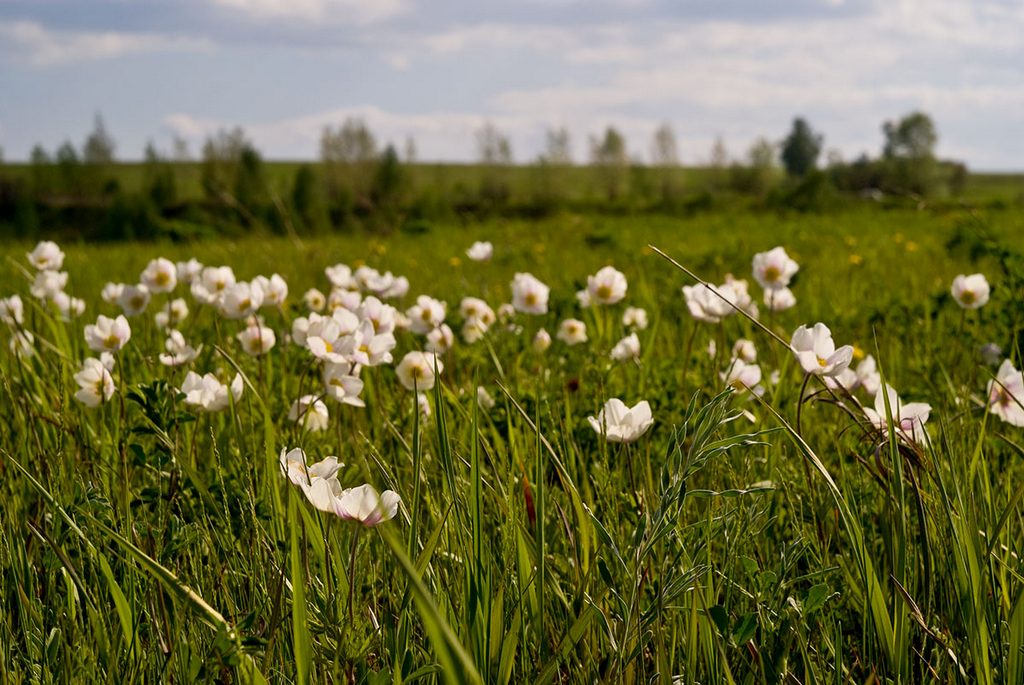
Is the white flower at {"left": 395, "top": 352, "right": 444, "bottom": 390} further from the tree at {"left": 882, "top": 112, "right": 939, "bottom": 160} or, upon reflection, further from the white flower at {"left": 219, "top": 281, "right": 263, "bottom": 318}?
the tree at {"left": 882, "top": 112, "right": 939, "bottom": 160}

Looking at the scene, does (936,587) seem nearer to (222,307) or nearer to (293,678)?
(293,678)

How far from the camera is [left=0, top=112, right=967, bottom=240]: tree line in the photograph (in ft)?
55.2

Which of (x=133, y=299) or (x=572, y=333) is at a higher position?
(x=133, y=299)

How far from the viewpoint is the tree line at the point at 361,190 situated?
55.2ft

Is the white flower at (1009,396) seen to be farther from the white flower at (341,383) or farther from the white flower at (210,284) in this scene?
the white flower at (210,284)

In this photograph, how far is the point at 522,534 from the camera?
1.35 m

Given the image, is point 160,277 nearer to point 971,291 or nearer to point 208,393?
point 208,393

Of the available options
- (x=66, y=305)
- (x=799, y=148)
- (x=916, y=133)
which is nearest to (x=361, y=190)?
(x=66, y=305)

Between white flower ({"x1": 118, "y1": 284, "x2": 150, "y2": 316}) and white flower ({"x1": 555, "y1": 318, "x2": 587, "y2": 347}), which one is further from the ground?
white flower ({"x1": 118, "y1": 284, "x2": 150, "y2": 316})

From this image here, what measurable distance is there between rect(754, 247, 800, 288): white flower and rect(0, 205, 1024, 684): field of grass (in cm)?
28

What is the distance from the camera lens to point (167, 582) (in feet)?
3.70

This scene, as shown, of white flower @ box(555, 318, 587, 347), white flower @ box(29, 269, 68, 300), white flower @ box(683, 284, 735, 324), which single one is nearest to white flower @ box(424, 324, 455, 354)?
white flower @ box(555, 318, 587, 347)

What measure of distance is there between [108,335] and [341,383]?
0.89 m

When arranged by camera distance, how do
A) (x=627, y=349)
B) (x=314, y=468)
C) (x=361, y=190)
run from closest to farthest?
(x=314, y=468) → (x=627, y=349) → (x=361, y=190)
